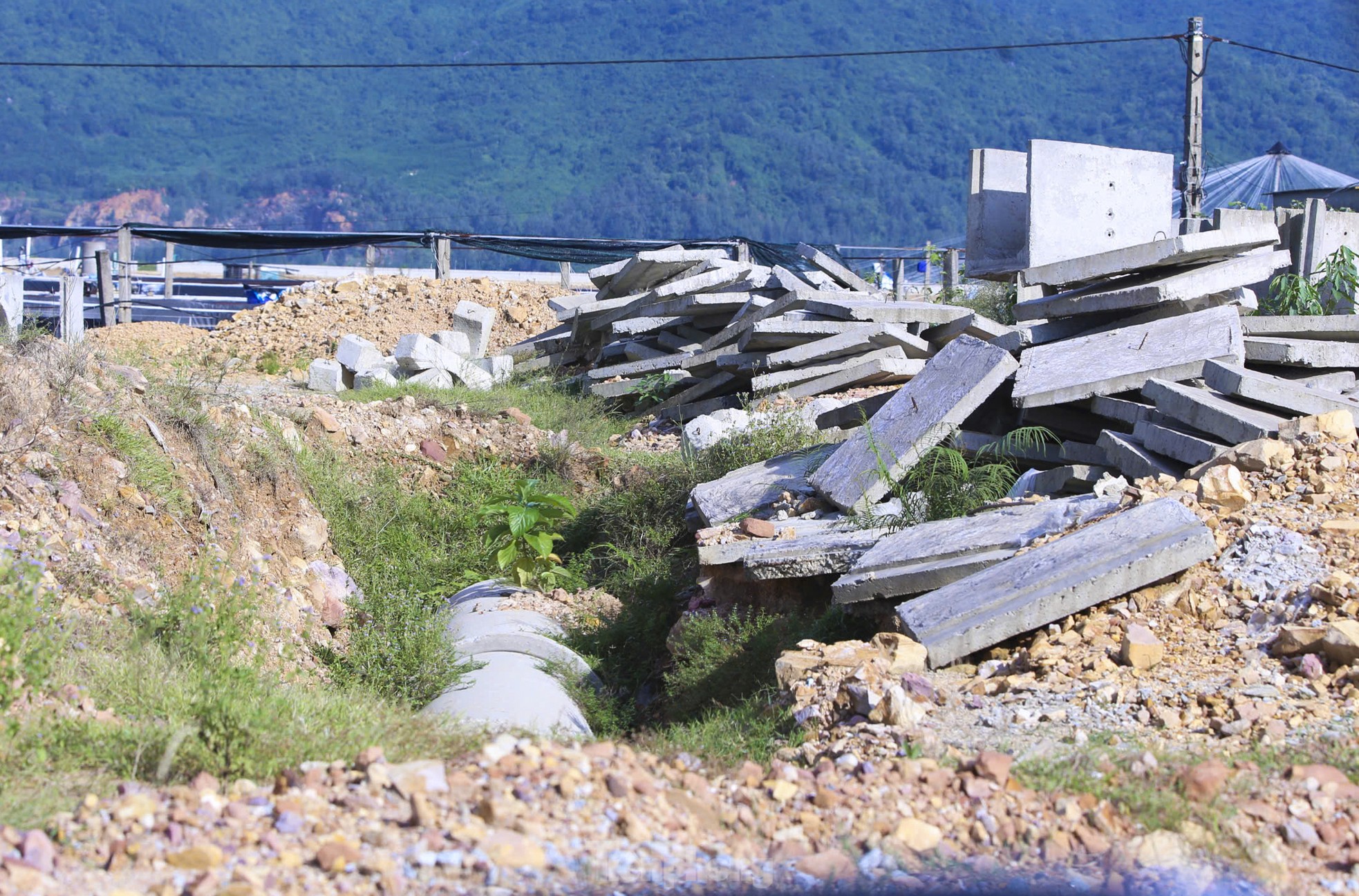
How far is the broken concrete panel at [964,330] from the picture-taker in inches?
352

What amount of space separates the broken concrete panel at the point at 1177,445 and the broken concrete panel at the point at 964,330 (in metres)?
2.39

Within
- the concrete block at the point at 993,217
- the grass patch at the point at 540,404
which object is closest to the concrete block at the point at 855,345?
the concrete block at the point at 993,217

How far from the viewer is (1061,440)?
657cm

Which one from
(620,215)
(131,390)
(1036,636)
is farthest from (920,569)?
(620,215)

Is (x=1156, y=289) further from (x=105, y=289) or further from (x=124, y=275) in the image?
(x=124, y=275)

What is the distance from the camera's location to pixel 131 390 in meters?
6.68

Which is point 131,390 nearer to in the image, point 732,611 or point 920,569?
point 732,611

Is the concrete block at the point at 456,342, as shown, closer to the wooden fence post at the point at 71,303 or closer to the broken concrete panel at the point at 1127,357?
the wooden fence post at the point at 71,303

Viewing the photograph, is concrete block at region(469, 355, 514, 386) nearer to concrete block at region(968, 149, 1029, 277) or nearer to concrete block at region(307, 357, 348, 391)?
concrete block at region(307, 357, 348, 391)

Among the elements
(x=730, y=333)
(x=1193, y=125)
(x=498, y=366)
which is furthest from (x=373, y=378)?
(x=1193, y=125)

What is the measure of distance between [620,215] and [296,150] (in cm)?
4271

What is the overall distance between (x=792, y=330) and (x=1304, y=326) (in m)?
3.88

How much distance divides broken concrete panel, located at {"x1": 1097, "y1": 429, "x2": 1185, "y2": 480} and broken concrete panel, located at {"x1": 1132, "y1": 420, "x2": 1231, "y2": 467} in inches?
1.3

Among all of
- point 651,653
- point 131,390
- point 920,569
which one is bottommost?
point 651,653
